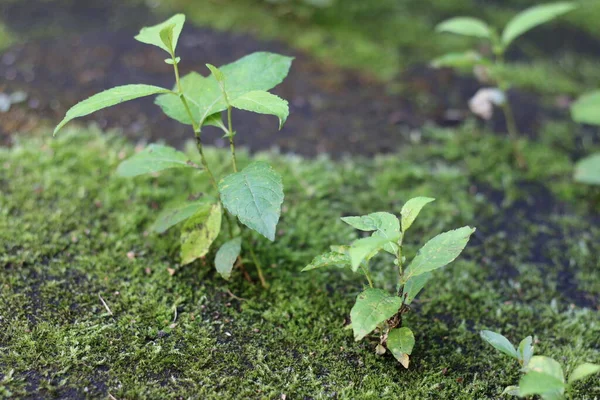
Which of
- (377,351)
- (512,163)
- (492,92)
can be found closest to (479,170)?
(512,163)

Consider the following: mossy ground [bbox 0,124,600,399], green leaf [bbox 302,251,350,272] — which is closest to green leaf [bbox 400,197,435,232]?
green leaf [bbox 302,251,350,272]

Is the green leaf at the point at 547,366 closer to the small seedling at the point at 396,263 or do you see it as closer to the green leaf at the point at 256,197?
the small seedling at the point at 396,263

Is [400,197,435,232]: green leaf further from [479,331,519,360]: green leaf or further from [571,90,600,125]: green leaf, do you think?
[571,90,600,125]: green leaf

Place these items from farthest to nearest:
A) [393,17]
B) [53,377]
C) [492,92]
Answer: [393,17] → [492,92] → [53,377]

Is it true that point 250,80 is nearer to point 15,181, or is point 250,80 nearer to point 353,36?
point 15,181

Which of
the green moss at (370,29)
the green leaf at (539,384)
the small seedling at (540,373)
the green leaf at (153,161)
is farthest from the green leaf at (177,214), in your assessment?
the green moss at (370,29)

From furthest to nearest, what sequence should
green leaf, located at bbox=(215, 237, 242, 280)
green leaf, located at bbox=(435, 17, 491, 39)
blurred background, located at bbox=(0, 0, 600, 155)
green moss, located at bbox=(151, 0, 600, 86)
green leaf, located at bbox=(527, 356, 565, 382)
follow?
green moss, located at bbox=(151, 0, 600, 86) < blurred background, located at bbox=(0, 0, 600, 155) < green leaf, located at bbox=(435, 17, 491, 39) < green leaf, located at bbox=(215, 237, 242, 280) < green leaf, located at bbox=(527, 356, 565, 382)
